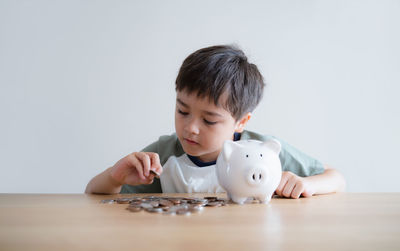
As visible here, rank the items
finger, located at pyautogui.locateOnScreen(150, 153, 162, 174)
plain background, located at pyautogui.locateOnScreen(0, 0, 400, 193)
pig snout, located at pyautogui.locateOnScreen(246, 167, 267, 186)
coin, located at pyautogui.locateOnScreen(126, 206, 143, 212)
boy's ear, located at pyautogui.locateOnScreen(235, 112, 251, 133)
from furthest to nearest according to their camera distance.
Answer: plain background, located at pyautogui.locateOnScreen(0, 0, 400, 193)
boy's ear, located at pyautogui.locateOnScreen(235, 112, 251, 133)
finger, located at pyautogui.locateOnScreen(150, 153, 162, 174)
pig snout, located at pyautogui.locateOnScreen(246, 167, 267, 186)
coin, located at pyautogui.locateOnScreen(126, 206, 143, 212)

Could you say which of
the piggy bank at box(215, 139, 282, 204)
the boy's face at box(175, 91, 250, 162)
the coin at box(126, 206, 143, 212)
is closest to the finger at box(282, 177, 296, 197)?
the piggy bank at box(215, 139, 282, 204)

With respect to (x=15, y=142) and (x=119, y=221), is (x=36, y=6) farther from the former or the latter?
(x=119, y=221)

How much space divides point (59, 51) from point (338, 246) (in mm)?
1756

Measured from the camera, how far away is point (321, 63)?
2.02 m

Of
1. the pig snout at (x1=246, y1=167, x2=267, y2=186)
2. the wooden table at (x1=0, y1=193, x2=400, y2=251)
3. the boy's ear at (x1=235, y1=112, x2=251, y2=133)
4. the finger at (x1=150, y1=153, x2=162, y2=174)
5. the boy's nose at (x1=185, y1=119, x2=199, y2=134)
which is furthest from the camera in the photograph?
the boy's ear at (x1=235, y1=112, x2=251, y2=133)

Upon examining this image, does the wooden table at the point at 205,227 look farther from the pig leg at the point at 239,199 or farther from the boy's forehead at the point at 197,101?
the boy's forehead at the point at 197,101

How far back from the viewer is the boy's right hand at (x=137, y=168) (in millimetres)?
976

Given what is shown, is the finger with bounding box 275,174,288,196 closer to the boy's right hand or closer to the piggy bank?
the piggy bank

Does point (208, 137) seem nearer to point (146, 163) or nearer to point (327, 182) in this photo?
point (146, 163)

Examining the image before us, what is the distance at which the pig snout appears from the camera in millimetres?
837

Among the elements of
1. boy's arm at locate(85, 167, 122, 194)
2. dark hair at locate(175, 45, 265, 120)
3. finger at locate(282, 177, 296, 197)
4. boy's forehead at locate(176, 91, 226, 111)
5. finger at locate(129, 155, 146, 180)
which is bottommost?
boy's arm at locate(85, 167, 122, 194)

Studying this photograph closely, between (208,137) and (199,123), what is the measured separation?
5 centimetres

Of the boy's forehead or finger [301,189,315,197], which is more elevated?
the boy's forehead

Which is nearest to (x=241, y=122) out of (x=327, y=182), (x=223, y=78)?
(x=223, y=78)
